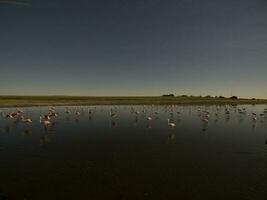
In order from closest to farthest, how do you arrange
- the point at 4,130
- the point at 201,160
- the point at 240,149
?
the point at 201,160, the point at 240,149, the point at 4,130

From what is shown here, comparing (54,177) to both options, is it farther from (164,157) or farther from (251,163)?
(251,163)

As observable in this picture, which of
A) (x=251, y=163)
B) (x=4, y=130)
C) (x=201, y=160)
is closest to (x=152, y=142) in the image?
(x=201, y=160)

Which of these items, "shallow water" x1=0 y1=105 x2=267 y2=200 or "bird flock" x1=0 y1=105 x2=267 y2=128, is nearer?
"shallow water" x1=0 y1=105 x2=267 y2=200

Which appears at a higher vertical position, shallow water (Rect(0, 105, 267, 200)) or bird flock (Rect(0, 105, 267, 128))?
bird flock (Rect(0, 105, 267, 128))

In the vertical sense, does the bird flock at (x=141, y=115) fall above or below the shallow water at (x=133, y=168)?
above

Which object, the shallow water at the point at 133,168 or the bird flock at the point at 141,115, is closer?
the shallow water at the point at 133,168

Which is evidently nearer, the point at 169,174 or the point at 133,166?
the point at 169,174

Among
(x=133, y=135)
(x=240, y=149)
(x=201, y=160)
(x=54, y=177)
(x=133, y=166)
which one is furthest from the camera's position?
(x=133, y=135)

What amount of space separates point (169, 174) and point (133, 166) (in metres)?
2.31

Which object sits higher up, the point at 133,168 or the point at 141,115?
the point at 141,115

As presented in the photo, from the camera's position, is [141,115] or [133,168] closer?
[133,168]

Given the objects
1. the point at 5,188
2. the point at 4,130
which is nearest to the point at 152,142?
the point at 5,188

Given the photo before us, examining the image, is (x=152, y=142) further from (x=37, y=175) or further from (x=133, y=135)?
(x=37, y=175)

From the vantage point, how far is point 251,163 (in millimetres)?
16969
